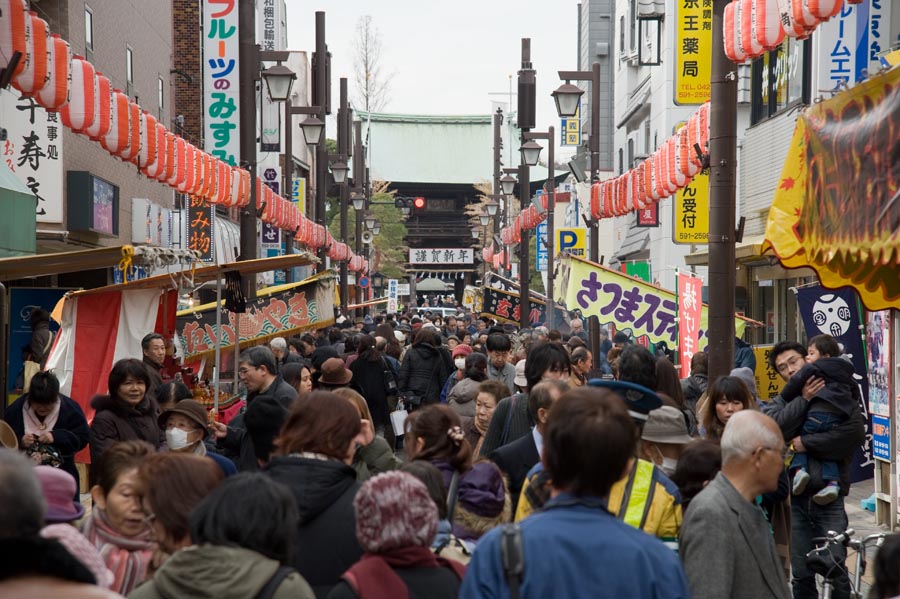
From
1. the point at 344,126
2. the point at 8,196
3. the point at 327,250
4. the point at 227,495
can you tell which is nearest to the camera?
the point at 227,495

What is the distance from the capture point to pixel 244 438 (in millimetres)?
6988

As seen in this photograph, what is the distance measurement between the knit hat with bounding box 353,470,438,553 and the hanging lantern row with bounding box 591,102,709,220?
852 centimetres

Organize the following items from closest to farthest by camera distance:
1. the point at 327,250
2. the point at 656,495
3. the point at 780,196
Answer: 1. the point at 656,495
2. the point at 780,196
3. the point at 327,250

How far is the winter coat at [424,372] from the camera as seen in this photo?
14453 millimetres

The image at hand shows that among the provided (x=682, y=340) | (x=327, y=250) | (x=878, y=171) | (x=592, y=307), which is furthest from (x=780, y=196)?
(x=327, y=250)

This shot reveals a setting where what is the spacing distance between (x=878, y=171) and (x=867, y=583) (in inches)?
157

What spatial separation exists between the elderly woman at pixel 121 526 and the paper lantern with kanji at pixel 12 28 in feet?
17.9

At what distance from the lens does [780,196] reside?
7543 millimetres

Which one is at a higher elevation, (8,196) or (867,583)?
(8,196)

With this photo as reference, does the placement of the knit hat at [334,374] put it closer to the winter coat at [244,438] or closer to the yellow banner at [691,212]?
the winter coat at [244,438]

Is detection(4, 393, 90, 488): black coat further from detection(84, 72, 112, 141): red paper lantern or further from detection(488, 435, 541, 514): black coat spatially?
detection(84, 72, 112, 141): red paper lantern

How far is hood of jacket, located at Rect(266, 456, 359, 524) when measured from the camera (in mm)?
4387

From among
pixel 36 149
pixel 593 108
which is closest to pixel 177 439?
pixel 36 149

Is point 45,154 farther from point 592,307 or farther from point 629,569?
point 629,569
